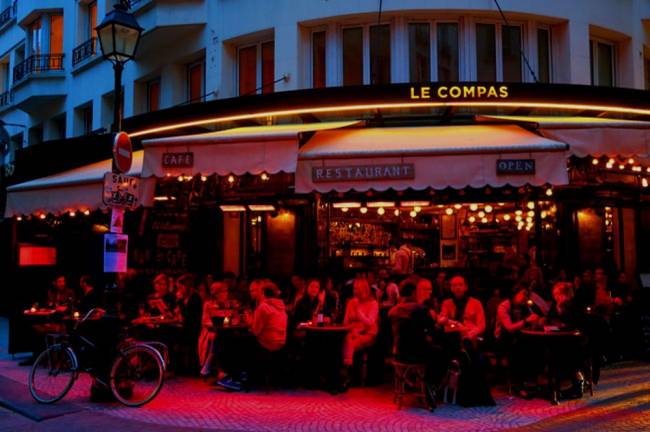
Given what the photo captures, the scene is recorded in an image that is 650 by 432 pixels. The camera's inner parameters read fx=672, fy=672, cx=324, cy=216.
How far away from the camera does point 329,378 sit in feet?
A: 32.0

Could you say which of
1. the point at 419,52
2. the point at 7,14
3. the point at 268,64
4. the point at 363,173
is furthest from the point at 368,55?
the point at 7,14

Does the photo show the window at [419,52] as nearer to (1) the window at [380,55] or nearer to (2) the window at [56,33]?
(1) the window at [380,55]

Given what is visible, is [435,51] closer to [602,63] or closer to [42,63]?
[602,63]

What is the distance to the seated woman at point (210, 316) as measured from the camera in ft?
33.6

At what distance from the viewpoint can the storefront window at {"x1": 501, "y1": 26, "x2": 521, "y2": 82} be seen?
13.9m

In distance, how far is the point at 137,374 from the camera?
879 centimetres

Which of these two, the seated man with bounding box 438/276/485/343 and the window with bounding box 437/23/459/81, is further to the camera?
the window with bounding box 437/23/459/81

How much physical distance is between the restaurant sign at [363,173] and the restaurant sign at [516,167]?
4.06ft

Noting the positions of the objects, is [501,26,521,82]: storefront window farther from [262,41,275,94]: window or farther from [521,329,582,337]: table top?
[521,329,582,337]: table top

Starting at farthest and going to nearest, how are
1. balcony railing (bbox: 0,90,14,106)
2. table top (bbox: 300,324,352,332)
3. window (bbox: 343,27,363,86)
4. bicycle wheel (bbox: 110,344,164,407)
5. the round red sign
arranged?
balcony railing (bbox: 0,90,14,106) < window (bbox: 343,27,363,86) < table top (bbox: 300,324,352,332) < the round red sign < bicycle wheel (bbox: 110,344,164,407)

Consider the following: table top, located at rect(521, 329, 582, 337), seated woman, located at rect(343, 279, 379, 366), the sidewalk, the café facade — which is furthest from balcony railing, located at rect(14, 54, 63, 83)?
table top, located at rect(521, 329, 582, 337)

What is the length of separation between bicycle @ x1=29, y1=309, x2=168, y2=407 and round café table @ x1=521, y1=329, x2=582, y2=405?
16.3ft

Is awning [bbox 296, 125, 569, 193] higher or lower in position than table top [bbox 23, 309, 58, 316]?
higher

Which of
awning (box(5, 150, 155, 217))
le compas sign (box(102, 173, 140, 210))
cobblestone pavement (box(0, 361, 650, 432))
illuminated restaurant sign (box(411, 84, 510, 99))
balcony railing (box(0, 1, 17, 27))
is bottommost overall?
cobblestone pavement (box(0, 361, 650, 432))
